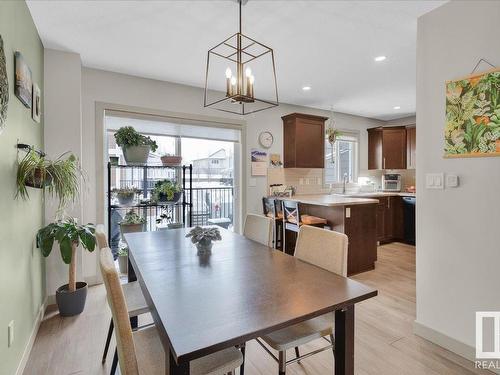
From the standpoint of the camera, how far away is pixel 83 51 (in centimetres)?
286

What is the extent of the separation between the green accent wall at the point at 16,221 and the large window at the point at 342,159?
4.60 meters

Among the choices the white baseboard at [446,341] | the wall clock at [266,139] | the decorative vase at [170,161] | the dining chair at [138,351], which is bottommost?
the white baseboard at [446,341]

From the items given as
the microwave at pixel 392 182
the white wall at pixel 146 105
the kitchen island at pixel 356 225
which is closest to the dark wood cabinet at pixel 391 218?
the microwave at pixel 392 182

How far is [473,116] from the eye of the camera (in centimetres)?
189

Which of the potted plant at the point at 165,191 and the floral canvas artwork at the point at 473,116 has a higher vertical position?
the floral canvas artwork at the point at 473,116

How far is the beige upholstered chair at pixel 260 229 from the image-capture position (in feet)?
7.50

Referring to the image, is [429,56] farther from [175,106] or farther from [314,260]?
[175,106]

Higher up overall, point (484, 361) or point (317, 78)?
point (317, 78)

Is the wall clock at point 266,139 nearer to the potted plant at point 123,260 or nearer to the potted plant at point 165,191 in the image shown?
the potted plant at point 165,191

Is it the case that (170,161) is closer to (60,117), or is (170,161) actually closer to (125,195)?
(125,195)

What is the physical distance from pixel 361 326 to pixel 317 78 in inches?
115

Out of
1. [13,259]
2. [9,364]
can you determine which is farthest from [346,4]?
[9,364]

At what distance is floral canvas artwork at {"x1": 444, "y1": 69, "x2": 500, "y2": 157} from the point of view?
179cm

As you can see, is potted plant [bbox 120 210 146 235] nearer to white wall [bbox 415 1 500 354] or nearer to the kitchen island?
the kitchen island
